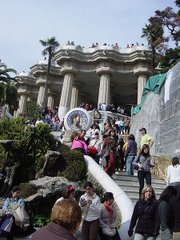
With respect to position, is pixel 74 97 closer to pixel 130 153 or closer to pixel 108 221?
pixel 130 153

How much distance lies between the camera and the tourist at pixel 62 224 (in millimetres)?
2471

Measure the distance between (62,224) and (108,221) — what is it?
3567 mm

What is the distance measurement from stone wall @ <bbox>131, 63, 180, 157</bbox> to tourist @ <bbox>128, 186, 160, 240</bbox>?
830cm

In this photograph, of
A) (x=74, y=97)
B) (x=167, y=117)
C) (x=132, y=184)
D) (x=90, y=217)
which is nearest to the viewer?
(x=90, y=217)

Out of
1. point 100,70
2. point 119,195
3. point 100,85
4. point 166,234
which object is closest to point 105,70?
point 100,70

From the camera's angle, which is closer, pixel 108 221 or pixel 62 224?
pixel 62 224

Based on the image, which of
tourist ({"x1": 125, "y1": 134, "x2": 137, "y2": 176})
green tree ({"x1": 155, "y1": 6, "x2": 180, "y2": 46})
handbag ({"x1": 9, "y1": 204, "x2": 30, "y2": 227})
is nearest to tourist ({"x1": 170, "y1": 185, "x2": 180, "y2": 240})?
handbag ({"x1": 9, "y1": 204, "x2": 30, "y2": 227})

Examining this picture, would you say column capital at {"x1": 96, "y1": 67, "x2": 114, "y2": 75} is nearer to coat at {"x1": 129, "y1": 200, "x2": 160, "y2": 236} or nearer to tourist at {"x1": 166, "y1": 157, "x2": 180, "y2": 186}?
tourist at {"x1": 166, "y1": 157, "x2": 180, "y2": 186}

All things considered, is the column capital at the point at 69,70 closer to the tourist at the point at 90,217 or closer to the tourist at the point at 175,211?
the tourist at the point at 90,217

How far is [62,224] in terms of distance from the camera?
252 centimetres

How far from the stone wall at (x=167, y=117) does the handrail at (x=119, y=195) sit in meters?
4.46

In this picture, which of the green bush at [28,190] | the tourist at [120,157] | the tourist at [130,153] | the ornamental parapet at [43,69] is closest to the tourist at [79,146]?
the tourist at [130,153]

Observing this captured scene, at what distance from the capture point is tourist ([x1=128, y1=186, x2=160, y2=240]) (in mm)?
5473

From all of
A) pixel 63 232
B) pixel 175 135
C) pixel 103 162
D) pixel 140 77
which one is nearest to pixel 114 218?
pixel 63 232
